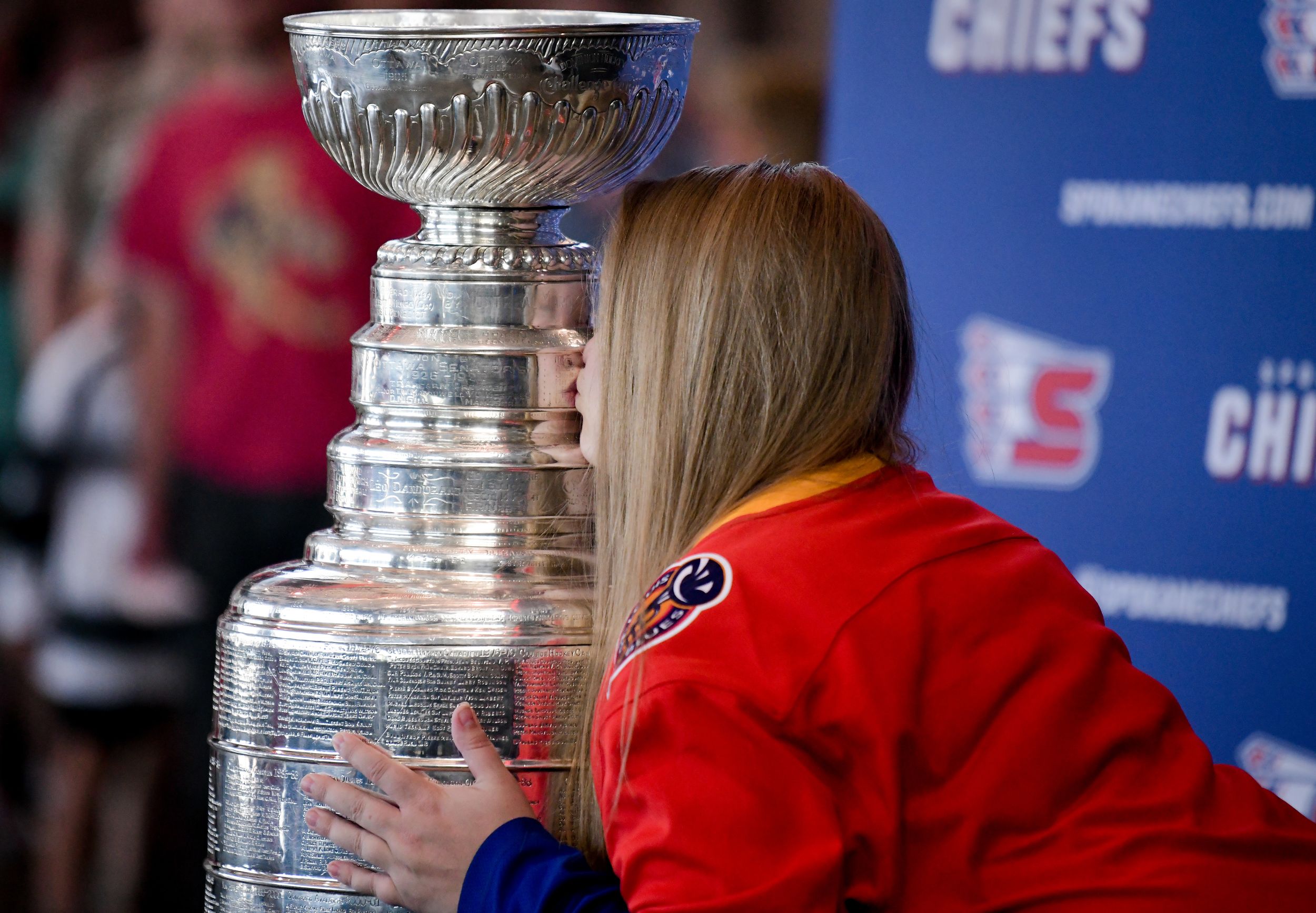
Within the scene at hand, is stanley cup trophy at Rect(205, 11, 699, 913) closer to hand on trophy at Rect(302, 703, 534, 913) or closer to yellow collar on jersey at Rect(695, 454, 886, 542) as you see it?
hand on trophy at Rect(302, 703, 534, 913)

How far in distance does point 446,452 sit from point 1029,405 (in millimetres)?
1050

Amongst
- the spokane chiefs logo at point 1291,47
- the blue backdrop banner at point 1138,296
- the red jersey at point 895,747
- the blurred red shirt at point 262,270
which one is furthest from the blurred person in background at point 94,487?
the red jersey at point 895,747

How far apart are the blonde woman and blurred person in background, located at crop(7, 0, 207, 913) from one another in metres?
2.13

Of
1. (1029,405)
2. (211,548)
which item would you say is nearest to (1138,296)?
(1029,405)

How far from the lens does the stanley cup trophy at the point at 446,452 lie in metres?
0.98

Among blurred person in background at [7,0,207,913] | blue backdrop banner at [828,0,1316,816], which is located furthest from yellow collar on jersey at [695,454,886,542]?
blurred person in background at [7,0,207,913]

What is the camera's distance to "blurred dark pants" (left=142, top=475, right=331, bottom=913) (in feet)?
8.94

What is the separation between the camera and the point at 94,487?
306cm

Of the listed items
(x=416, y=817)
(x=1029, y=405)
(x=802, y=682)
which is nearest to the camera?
(x=802, y=682)

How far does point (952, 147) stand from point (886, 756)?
48.1 inches

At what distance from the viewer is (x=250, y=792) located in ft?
3.32

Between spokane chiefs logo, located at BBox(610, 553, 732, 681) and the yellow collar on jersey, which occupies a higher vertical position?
the yellow collar on jersey

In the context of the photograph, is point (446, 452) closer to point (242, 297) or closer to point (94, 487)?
point (242, 297)

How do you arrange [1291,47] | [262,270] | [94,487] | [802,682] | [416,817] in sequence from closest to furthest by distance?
[802,682], [416,817], [1291,47], [262,270], [94,487]
